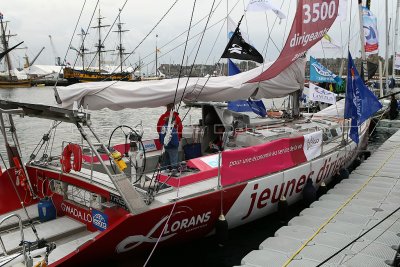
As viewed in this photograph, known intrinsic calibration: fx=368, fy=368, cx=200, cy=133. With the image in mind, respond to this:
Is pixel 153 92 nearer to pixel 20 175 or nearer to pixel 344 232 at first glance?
pixel 20 175

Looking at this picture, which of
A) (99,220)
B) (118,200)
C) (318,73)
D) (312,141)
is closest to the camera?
(118,200)

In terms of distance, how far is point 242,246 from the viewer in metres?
7.11

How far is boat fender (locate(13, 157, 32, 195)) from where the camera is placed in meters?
6.95

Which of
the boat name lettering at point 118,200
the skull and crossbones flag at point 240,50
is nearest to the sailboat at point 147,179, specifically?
the boat name lettering at point 118,200

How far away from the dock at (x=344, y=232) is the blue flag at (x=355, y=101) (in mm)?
1435

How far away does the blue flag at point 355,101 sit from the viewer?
8.81 meters

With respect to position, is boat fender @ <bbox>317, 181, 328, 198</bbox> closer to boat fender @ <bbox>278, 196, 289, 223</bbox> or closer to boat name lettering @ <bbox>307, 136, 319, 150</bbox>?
boat name lettering @ <bbox>307, 136, 319, 150</bbox>

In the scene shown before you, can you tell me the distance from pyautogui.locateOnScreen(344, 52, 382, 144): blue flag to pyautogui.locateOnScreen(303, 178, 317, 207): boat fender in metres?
1.66

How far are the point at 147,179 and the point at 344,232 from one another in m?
3.51

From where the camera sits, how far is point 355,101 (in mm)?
8859

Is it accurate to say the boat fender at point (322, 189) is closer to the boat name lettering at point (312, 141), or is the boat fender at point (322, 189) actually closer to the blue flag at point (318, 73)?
the boat name lettering at point (312, 141)

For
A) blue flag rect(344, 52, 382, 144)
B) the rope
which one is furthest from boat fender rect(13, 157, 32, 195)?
blue flag rect(344, 52, 382, 144)

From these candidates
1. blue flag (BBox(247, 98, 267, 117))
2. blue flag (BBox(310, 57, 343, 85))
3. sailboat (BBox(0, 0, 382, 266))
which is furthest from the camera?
blue flag (BBox(310, 57, 343, 85))

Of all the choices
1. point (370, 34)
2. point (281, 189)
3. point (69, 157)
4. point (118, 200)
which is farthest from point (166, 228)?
point (370, 34)
